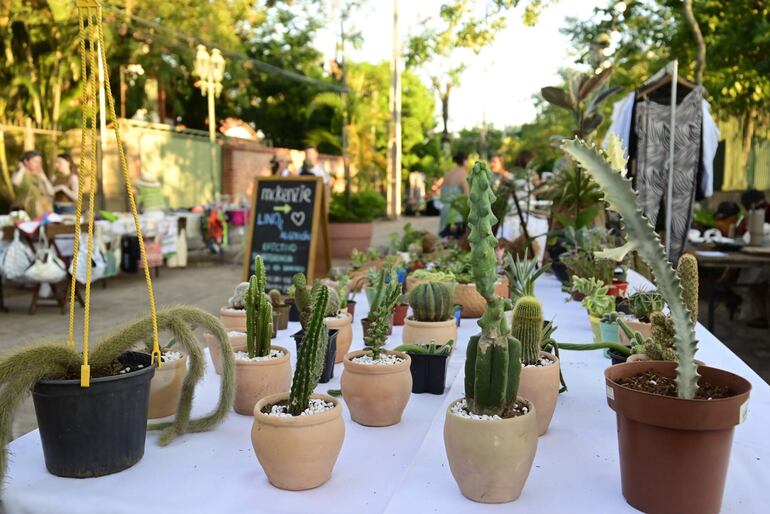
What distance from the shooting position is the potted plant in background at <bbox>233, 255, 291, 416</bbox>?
1870 millimetres

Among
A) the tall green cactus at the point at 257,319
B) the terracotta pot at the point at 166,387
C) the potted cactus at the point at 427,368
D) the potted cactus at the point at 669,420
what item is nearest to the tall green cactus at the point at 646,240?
the potted cactus at the point at 669,420

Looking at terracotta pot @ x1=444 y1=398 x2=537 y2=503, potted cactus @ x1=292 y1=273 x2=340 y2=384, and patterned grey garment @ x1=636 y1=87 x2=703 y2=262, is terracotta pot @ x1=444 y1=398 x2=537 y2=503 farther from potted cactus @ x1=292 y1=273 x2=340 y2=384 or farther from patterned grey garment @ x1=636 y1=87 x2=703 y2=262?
patterned grey garment @ x1=636 y1=87 x2=703 y2=262

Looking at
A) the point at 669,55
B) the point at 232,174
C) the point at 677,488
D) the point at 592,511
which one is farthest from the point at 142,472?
the point at 232,174

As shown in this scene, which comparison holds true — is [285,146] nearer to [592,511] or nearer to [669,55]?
[669,55]

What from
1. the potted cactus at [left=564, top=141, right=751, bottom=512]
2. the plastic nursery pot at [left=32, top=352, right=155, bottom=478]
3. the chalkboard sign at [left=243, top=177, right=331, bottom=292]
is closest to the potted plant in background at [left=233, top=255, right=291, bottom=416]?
the plastic nursery pot at [left=32, top=352, right=155, bottom=478]

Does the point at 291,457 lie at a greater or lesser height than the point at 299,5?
lesser

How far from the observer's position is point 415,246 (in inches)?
194

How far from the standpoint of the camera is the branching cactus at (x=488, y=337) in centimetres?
135

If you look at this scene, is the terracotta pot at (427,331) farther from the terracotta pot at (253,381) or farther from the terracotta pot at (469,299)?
the terracotta pot at (469,299)

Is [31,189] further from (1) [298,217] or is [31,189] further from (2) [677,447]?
(2) [677,447]

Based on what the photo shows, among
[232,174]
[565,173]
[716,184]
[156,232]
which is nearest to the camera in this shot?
[565,173]

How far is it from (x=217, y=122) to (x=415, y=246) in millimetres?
16861

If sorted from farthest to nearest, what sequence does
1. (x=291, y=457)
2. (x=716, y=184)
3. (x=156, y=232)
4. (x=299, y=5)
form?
(x=299, y=5) → (x=716, y=184) → (x=156, y=232) → (x=291, y=457)

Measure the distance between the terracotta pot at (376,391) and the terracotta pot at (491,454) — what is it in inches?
15.9
